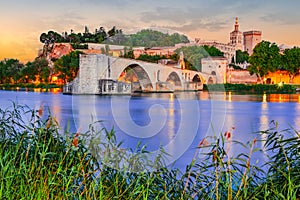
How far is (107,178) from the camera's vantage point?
3.31 metres

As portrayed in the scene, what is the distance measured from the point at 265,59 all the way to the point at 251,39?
199 feet

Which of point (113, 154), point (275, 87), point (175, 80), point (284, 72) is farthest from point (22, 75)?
point (113, 154)

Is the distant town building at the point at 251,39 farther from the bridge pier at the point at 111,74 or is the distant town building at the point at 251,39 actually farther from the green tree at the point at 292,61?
the bridge pier at the point at 111,74

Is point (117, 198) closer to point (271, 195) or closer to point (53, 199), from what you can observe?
point (53, 199)

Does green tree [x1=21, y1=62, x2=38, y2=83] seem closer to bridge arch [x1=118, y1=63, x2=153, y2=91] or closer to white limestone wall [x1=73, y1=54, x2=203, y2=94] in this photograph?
bridge arch [x1=118, y1=63, x2=153, y2=91]

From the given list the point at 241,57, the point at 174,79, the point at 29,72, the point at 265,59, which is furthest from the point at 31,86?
the point at 241,57

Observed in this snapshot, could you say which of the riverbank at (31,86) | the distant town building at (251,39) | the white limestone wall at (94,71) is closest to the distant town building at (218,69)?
the white limestone wall at (94,71)

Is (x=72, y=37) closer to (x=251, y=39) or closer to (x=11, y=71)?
(x=11, y=71)

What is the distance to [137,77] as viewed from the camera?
142ft

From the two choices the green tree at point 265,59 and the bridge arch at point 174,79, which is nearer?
the bridge arch at point 174,79

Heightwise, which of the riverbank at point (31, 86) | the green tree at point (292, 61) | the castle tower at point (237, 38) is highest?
the castle tower at point (237, 38)

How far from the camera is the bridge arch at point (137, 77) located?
38.3 meters

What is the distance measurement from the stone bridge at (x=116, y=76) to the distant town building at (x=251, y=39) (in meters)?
70.9

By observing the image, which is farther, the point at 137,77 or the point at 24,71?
the point at 24,71
